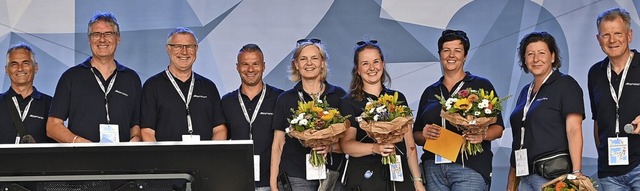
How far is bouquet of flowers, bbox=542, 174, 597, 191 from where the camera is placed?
15.0ft

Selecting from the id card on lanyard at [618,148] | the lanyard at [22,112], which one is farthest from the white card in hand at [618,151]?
the lanyard at [22,112]

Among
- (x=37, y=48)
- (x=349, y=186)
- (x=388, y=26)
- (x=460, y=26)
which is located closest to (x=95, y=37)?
(x=37, y=48)

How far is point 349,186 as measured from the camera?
4.99 meters

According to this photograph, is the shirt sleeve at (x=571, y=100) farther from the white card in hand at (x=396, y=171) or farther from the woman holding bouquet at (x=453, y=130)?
the white card in hand at (x=396, y=171)

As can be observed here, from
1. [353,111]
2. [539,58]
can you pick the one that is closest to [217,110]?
[353,111]

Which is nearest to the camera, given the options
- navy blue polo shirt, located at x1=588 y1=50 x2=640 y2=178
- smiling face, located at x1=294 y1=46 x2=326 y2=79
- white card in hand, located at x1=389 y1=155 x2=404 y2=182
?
white card in hand, located at x1=389 y1=155 x2=404 y2=182

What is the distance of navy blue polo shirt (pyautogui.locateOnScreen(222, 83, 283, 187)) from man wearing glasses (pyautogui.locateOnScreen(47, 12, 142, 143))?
0.59 metres

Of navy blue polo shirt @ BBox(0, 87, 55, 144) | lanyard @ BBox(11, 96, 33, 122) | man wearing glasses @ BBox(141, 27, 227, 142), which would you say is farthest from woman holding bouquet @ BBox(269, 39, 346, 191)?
lanyard @ BBox(11, 96, 33, 122)

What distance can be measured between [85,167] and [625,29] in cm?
368

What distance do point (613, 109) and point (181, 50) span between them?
8.78 ft

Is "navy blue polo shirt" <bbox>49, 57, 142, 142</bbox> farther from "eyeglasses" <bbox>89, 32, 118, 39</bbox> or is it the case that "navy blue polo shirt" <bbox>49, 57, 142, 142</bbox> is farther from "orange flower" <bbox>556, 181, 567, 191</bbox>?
"orange flower" <bbox>556, 181, 567, 191</bbox>

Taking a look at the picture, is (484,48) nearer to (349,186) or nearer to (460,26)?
(460,26)

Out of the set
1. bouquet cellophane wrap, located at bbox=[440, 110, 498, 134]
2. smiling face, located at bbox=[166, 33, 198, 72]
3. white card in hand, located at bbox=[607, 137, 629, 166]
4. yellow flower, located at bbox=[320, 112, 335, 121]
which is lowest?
white card in hand, located at bbox=[607, 137, 629, 166]

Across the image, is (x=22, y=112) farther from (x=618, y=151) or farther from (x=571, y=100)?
(x=618, y=151)
